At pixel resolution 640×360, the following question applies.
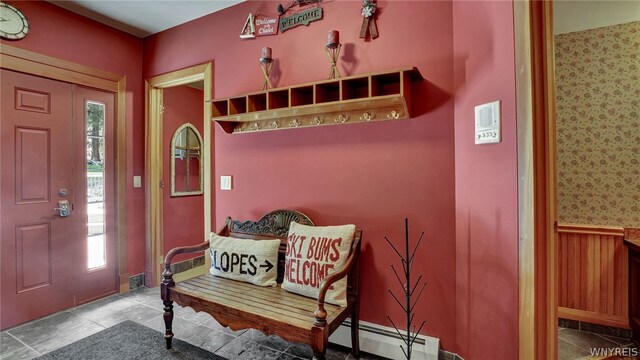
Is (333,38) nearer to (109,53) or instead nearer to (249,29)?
(249,29)

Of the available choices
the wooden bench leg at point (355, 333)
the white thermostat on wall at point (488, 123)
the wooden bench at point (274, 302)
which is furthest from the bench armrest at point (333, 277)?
the white thermostat on wall at point (488, 123)

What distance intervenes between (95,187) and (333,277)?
8.57 feet

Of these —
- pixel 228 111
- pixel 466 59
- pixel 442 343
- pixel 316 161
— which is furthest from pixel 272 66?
pixel 442 343

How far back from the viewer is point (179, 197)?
3.61 metres

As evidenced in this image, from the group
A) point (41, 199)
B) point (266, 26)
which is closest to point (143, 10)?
point (266, 26)

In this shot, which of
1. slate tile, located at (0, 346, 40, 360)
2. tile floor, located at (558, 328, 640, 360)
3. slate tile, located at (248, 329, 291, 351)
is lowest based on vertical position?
tile floor, located at (558, 328, 640, 360)

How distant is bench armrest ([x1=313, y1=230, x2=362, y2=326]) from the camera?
1427 millimetres

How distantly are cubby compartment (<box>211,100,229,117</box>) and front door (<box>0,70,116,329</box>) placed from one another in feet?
4.50

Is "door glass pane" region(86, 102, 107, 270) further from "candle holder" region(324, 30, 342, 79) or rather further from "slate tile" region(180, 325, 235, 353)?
"candle holder" region(324, 30, 342, 79)

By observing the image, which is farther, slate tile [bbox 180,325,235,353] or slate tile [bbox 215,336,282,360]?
slate tile [bbox 180,325,235,353]

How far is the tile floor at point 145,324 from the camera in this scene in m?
1.96

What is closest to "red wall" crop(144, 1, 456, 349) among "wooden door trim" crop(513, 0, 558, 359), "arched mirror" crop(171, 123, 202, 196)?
"wooden door trim" crop(513, 0, 558, 359)

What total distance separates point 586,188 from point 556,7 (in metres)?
1.39

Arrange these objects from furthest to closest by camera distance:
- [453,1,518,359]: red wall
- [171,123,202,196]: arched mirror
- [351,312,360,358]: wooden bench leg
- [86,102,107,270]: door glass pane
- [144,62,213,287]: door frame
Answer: [171,123,202,196]: arched mirror, [144,62,213,287]: door frame, [86,102,107,270]: door glass pane, [351,312,360,358]: wooden bench leg, [453,1,518,359]: red wall
